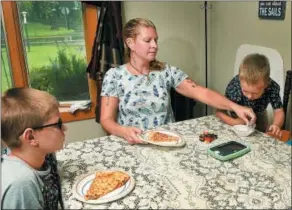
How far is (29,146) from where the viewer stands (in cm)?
66

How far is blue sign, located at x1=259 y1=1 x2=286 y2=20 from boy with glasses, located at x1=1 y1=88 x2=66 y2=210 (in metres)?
0.56

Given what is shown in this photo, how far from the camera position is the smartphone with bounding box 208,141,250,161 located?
0.80 metres

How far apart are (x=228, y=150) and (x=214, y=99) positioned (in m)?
0.35

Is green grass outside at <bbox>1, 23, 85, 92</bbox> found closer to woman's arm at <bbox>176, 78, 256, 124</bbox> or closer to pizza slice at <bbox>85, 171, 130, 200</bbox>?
woman's arm at <bbox>176, 78, 256, 124</bbox>

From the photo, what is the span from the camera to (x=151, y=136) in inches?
36.9

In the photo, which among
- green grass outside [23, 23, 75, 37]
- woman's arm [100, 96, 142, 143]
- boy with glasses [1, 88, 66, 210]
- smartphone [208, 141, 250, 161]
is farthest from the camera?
green grass outside [23, 23, 75, 37]

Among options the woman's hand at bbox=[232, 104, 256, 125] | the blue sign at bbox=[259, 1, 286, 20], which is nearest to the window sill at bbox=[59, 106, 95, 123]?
the woman's hand at bbox=[232, 104, 256, 125]

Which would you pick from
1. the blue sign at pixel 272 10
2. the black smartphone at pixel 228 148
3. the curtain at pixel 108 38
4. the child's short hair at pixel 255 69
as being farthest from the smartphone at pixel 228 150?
the curtain at pixel 108 38

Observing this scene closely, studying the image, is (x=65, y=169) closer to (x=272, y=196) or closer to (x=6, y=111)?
(x=6, y=111)

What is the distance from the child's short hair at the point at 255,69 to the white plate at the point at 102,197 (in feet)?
1.65

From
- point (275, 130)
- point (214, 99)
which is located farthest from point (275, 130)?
point (214, 99)

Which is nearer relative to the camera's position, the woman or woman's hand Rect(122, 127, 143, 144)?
woman's hand Rect(122, 127, 143, 144)

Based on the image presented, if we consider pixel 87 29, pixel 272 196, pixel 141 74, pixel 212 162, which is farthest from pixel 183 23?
pixel 272 196

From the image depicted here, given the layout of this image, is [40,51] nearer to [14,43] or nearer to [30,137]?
[14,43]
